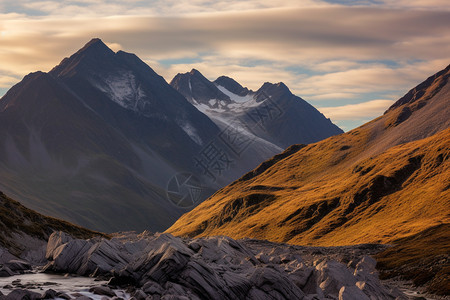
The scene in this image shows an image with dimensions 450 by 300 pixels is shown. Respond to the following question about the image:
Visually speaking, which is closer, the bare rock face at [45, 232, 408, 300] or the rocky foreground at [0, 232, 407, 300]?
the rocky foreground at [0, 232, 407, 300]

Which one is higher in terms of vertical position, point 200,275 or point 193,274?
point 193,274

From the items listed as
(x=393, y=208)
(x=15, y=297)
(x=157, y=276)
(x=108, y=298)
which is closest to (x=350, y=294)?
(x=157, y=276)

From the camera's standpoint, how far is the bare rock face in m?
57.2

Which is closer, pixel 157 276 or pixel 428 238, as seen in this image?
pixel 157 276

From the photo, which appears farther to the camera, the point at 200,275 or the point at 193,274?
the point at 200,275

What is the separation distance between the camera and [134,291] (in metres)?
57.9

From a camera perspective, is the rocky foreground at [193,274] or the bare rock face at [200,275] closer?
the rocky foreground at [193,274]

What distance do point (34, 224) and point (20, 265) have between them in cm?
4562

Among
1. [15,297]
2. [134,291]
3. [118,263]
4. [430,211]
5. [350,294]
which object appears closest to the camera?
[15,297]

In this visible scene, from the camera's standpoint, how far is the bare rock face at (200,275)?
188 feet

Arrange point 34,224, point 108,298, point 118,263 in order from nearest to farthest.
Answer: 1. point 108,298
2. point 118,263
3. point 34,224

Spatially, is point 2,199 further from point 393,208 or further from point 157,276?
point 393,208

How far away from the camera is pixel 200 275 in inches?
2288

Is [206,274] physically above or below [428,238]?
above
